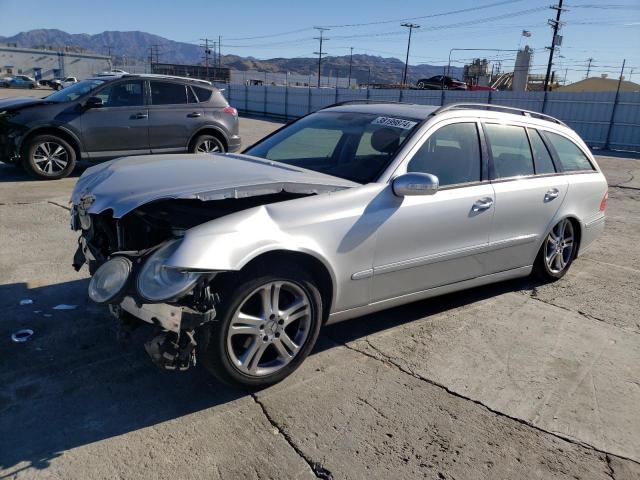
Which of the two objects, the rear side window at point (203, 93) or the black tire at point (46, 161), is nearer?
the black tire at point (46, 161)

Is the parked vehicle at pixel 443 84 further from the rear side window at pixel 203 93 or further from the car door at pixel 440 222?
the car door at pixel 440 222

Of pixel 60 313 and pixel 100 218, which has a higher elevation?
pixel 100 218

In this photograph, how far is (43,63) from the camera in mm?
87688

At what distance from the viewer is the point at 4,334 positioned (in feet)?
11.8

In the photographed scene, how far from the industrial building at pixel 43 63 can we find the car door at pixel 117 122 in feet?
285

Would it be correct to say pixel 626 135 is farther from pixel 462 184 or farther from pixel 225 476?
pixel 225 476

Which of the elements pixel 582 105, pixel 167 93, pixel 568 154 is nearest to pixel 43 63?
pixel 582 105

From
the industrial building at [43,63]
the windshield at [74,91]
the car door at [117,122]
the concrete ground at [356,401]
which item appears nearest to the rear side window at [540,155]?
the concrete ground at [356,401]

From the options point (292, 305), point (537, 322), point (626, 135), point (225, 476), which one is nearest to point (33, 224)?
point (292, 305)

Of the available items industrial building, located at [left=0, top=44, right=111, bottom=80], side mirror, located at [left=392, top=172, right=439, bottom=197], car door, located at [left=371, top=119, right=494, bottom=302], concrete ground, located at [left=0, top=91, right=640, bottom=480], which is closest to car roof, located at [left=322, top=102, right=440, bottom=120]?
car door, located at [left=371, top=119, right=494, bottom=302]

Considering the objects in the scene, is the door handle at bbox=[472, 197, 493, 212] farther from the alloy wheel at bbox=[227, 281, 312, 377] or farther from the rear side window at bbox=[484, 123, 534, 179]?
the alloy wheel at bbox=[227, 281, 312, 377]

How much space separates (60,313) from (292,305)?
1.98 m

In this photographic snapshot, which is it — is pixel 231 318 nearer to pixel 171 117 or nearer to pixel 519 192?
pixel 519 192

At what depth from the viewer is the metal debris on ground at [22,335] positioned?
3.53 meters
